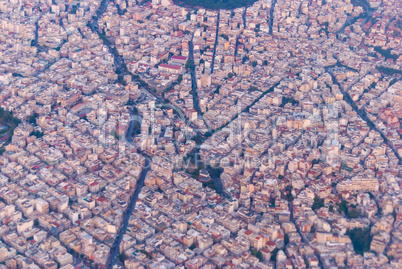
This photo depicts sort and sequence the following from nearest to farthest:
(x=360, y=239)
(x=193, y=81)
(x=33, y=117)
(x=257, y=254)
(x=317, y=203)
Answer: (x=257, y=254), (x=360, y=239), (x=317, y=203), (x=33, y=117), (x=193, y=81)

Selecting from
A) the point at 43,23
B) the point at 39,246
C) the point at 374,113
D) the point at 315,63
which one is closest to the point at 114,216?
the point at 39,246

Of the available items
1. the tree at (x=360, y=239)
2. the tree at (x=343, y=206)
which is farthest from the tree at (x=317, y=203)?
the tree at (x=360, y=239)

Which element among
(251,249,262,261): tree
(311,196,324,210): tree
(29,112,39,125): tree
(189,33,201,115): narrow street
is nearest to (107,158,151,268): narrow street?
(251,249,262,261): tree

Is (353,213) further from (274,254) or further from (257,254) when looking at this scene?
(257,254)

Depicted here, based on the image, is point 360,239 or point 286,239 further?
point 286,239

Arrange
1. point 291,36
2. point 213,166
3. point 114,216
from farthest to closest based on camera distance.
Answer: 1. point 291,36
2. point 213,166
3. point 114,216

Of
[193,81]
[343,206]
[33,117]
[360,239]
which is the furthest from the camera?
[193,81]

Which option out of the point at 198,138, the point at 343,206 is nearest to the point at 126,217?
the point at 198,138

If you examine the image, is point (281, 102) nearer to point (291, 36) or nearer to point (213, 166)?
point (213, 166)
